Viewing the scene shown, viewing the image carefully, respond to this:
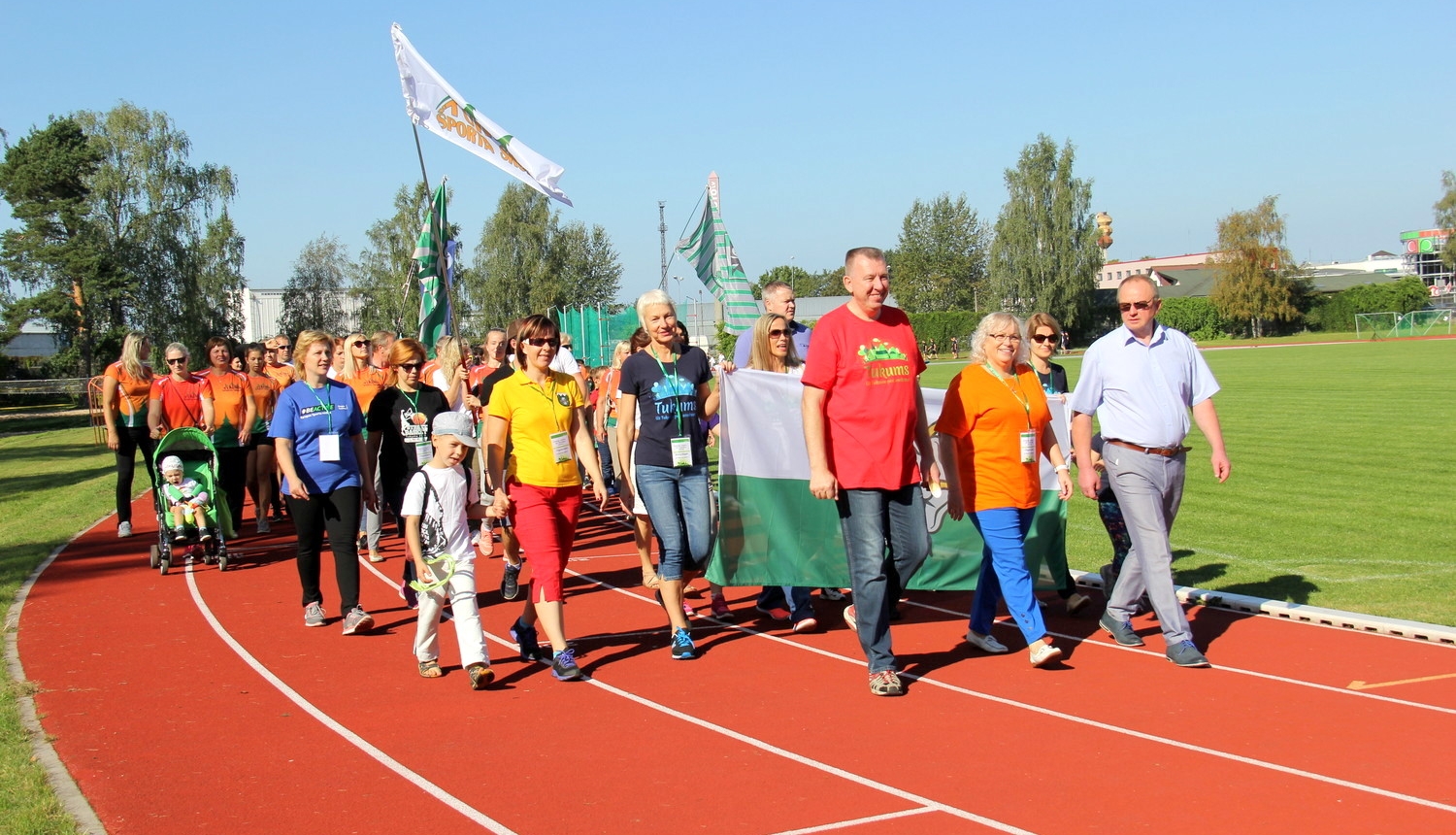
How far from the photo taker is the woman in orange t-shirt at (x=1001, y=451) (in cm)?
663

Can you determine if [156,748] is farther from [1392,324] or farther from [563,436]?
[1392,324]

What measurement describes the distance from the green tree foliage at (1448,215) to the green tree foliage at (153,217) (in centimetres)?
11188

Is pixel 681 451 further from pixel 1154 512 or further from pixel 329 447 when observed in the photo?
pixel 1154 512

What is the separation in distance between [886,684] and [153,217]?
177 feet

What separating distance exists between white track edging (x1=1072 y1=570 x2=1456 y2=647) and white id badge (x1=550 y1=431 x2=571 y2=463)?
3.78 metres

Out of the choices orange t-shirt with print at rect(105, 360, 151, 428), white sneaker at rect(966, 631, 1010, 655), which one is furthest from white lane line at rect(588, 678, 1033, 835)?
orange t-shirt with print at rect(105, 360, 151, 428)

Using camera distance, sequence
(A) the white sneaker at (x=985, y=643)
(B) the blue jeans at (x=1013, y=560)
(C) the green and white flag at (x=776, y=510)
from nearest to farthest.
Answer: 1. (B) the blue jeans at (x=1013, y=560)
2. (A) the white sneaker at (x=985, y=643)
3. (C) the green and white flag at (x=776, y=510)

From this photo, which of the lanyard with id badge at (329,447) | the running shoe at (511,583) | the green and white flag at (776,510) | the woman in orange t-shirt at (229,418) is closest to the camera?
the lanyard with id badge at (329,447)

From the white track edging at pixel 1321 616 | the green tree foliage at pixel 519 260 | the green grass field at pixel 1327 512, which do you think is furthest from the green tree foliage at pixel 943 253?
the white track edging at pixel 1321 616

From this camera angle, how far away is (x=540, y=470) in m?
6.72

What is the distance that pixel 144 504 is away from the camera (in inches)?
626

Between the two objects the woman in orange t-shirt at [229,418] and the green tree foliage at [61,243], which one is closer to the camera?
the woman in orange t-shirt at [229,418]

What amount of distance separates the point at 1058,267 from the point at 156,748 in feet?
273

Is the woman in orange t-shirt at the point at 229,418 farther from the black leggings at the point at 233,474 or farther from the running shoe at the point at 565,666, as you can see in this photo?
the running shoe at the point at 565,666
